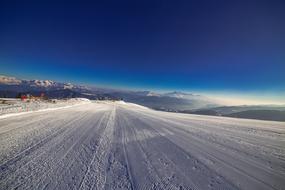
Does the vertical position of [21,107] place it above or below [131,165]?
above

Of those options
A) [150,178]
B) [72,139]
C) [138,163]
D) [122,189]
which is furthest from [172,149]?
[72,139]

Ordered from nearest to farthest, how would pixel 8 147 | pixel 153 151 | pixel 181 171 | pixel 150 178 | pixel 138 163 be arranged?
1. pixel 150 178
2. pixel 181 171
3. pixel 138 163
4. pixel 8 147
5. pixel 153 151

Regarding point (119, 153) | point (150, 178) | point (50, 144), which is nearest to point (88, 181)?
point (150, 178)

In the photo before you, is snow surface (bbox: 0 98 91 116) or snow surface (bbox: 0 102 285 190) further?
snow surface (bbox: 0 98 91 116)

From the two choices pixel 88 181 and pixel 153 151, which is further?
pixel 153 151

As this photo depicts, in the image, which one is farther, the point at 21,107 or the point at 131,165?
the point at 21,107

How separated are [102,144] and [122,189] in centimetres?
336

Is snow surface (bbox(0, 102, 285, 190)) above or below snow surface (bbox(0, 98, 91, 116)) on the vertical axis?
below

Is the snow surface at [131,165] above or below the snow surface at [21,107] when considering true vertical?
below

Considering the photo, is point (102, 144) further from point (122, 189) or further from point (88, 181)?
point (122, 189)

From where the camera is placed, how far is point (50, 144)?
610 centimetres

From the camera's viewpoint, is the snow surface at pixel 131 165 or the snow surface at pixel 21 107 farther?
the snow surface at pixel 21 107

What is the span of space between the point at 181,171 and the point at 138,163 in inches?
47.1

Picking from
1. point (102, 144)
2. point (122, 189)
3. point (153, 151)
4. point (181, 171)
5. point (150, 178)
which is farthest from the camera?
point (102, 144)
